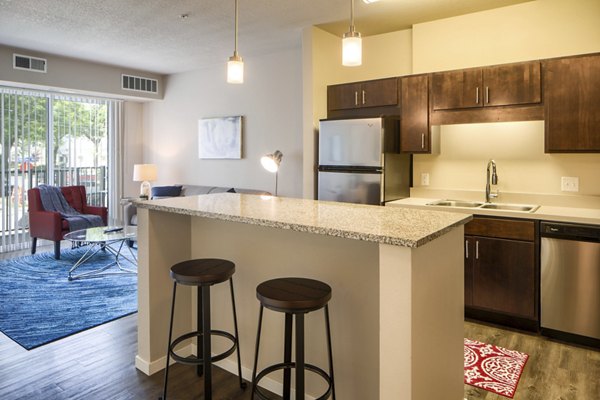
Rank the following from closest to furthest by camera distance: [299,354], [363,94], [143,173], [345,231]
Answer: [345,231] < [299,354] < [363,94] < [143,173]

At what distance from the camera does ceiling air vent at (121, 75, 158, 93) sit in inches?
253

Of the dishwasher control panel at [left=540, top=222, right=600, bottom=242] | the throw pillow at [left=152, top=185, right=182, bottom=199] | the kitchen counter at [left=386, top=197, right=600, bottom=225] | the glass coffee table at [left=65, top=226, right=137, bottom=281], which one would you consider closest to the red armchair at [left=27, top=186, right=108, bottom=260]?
the glass coffee table at [left=65, top=226, right=137, bottom=281]

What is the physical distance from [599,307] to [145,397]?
2.92 metres

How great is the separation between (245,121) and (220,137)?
521mm

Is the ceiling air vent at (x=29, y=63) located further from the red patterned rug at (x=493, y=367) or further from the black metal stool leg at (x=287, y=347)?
the red patterned rug at (x=493, y=367)

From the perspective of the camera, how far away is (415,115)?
12.3 feet

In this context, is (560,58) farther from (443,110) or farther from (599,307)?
(599,307)

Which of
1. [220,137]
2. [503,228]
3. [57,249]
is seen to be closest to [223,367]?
[503,228]

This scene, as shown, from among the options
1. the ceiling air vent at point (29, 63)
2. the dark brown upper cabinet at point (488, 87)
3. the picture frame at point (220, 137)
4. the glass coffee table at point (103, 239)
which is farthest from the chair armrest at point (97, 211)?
the dark brown upper cabinet at point (488, 87)

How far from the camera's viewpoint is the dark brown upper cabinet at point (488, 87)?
317 centimetres

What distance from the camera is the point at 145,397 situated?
89.0 inches

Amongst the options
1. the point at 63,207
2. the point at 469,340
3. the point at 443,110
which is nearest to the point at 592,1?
the point at 443,110

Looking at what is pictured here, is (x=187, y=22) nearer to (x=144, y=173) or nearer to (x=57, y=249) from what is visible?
(x=144, y=173)

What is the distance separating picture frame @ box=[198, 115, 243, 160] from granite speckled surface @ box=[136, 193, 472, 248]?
3.26 m
